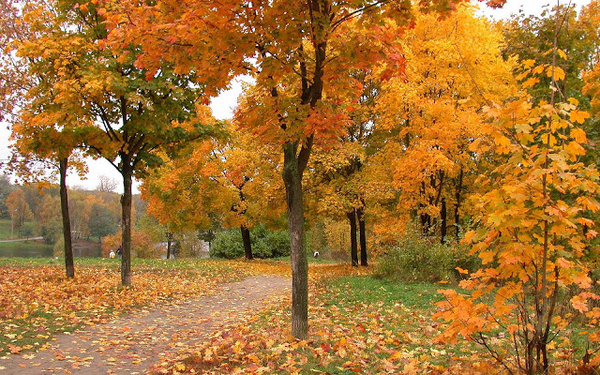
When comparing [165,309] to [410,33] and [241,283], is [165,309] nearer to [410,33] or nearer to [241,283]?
[241,283]

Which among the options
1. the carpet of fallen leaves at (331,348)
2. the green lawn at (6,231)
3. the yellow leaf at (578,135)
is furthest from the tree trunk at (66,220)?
the green lawn at (6,231)

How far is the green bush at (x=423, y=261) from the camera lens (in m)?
10.9

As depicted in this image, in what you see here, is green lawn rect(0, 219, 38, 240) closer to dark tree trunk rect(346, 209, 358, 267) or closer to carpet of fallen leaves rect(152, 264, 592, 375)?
dark tree trunk rect(346, 209, 358, 267)

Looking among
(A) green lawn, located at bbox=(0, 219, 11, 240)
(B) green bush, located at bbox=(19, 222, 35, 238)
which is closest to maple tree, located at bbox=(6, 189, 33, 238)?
(B) green bush, located at bbox=(19, 222, 35, 238)

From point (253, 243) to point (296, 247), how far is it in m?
24.9

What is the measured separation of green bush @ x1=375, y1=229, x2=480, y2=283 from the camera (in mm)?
10898

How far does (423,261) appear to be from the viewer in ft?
37.1

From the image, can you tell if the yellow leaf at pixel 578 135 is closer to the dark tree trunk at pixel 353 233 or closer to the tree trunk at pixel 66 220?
the tree trunk at pixel 66 220

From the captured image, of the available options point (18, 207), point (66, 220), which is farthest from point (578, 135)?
point (18, 207)

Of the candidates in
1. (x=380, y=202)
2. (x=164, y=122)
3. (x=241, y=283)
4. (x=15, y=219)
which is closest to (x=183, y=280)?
(x=241, y=283)

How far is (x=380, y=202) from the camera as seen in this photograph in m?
17.2

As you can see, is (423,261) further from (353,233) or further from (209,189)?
(209,189)

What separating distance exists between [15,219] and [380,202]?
8333cm

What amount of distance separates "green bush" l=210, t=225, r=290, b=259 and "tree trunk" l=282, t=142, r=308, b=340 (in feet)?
77.5
